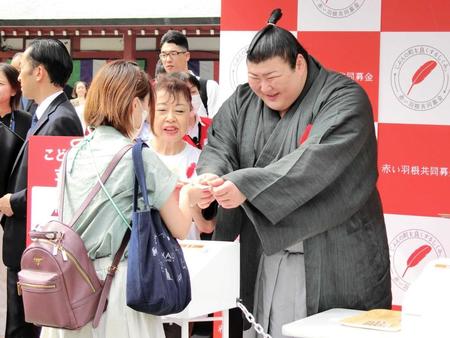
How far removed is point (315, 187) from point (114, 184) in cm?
92

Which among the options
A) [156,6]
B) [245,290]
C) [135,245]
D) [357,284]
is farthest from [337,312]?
[156,6]

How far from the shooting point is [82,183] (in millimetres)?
3100

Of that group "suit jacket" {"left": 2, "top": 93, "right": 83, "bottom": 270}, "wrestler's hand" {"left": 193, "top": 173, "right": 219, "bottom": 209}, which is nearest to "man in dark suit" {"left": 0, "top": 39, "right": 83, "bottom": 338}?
"suit jacket" {"left": 2, "top": 93, "right": 83, "bottom": 270}

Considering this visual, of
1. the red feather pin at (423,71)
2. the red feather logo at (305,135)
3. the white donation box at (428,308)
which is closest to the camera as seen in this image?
the white donation box at (428,308)

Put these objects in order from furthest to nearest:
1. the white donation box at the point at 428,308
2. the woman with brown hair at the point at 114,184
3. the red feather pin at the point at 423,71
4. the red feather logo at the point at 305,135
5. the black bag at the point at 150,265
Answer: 1. the red feather pin at the point at 423,71
2. the red feather logo at the point at 305,135
3. the woman with brown hair at the point at 114,184
4. the black bag at the point at 150,265
5. the white donation box at the point at 428,308

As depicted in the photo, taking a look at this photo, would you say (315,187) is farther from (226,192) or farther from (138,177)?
(138,177)

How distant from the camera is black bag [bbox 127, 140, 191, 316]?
293 cm

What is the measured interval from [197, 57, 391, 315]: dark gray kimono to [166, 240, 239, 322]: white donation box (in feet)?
0.57

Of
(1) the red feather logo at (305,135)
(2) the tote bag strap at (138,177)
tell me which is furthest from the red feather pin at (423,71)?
(2) the tote bag strap at (138,177)

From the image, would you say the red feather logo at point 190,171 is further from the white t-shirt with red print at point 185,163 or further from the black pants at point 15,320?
the black pants at point 15,320

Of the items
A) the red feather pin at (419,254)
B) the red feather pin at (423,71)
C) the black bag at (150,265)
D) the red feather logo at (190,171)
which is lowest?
the red feather pin at (419,254)

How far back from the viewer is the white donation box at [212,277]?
340cm

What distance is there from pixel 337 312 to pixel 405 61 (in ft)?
6.14

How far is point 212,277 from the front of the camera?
11.3ft
